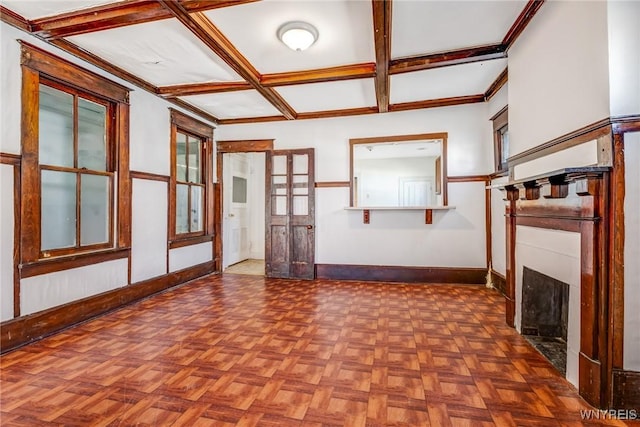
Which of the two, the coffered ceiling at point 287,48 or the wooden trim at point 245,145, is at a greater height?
the coffered ceiling at point 287,48

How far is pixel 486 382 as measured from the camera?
194 centimetres

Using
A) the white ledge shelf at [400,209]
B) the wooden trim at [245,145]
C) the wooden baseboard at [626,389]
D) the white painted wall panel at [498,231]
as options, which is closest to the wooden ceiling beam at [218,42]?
the wooden trim at [245,145]

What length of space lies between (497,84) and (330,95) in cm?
199

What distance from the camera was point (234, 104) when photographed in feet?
14.7

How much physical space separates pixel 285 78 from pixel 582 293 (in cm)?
323

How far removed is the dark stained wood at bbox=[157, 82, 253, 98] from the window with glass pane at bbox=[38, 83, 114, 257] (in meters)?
0.74

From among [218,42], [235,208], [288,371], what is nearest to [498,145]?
[218,42]

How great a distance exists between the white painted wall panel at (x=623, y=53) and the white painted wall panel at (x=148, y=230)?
13.8 ft

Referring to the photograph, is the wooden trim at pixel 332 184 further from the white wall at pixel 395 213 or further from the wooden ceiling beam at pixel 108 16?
the wooden ceiling beam at pixel 108 16

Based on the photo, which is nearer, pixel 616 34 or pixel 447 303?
pixel 616 34

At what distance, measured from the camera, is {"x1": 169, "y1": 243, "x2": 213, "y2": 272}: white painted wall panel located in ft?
14.1

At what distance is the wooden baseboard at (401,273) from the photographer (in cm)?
443

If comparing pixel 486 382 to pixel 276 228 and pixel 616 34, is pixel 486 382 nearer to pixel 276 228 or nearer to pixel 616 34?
pixel 616 34

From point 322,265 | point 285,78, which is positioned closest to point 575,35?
point 285,78
